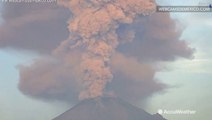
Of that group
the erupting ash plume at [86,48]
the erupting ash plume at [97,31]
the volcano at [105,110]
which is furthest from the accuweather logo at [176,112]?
the erupting ash plume at [97,31]

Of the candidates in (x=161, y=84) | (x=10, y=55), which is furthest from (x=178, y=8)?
(x=10, y=55)

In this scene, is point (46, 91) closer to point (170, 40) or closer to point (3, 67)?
point (3, 67)

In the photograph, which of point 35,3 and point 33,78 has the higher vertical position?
point 35,3

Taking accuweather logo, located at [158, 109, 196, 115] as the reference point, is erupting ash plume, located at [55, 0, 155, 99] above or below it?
above

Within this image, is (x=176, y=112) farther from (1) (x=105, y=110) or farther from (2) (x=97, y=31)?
(2) (x=97, y=31)

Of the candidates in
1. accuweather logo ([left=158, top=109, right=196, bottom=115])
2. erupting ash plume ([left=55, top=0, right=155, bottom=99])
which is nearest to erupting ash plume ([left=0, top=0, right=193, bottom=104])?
erupting ash plume ([left=55, top=0, right=155, bottom=99])

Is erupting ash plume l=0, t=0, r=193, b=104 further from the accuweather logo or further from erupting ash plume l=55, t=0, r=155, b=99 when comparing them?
the accuweather logo
